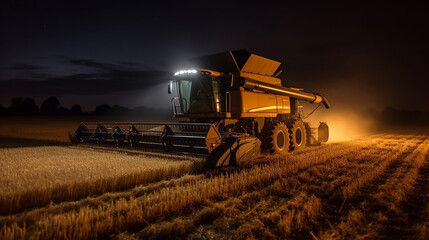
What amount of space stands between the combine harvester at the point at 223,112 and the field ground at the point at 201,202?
107 centimetres

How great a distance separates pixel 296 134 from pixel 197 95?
437 centimetres

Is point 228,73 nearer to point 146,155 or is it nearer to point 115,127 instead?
point 146,155

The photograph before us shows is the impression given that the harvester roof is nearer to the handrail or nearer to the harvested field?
the handrail

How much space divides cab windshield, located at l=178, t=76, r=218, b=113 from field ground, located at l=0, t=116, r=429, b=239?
224 centimetres

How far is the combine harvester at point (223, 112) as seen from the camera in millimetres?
7241

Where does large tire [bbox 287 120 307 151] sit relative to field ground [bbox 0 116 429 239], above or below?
above

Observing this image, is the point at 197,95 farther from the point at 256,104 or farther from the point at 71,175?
the point at 71,175

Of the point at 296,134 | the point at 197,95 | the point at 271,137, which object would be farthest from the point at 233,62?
the point at 296,134

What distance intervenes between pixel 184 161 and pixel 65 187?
2536 mm

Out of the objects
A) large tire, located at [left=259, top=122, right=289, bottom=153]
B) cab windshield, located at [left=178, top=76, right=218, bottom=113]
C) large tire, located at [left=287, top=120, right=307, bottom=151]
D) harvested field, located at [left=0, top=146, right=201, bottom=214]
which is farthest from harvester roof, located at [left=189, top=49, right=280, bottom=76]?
harvested field, located at [left=0, top=146, right=201, bottom=214]

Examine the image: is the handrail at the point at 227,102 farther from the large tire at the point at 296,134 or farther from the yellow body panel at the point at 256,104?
the large tire at the point at 296,134

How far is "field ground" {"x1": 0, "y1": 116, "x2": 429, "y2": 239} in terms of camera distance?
9.86 ft

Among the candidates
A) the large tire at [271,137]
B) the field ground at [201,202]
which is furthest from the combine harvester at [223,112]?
the field ground at [201,202]

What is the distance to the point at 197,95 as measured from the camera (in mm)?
8430
